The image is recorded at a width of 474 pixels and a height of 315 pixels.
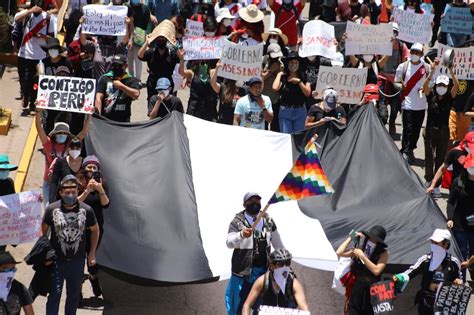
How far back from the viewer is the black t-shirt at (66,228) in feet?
46.9

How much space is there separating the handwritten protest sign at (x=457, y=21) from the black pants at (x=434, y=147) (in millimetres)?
3547

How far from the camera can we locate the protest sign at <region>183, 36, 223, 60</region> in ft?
65.4

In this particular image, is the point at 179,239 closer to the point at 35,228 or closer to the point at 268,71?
the point at 35,228

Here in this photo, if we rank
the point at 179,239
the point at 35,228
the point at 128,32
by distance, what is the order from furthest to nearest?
the point at 128,32, the point at 179,239, the point at 35,228

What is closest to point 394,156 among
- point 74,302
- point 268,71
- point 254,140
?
point 254,140

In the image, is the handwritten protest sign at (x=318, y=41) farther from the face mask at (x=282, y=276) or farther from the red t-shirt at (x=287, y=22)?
the face mask at (x=282, y=276)

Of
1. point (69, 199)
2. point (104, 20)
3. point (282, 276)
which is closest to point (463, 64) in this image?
point (104, 20)

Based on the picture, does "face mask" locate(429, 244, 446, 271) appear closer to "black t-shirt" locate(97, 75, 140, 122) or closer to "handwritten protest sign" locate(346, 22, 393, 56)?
"black t-shirt" locate(97, 75, 140, 122)

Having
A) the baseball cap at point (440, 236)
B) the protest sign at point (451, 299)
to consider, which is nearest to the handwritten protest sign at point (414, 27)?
the baseball cap at point (440, 236)

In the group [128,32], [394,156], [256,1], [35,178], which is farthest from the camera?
[256,1]

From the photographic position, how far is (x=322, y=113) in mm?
17969

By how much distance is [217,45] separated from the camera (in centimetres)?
2011

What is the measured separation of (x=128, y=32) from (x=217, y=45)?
2257 mm

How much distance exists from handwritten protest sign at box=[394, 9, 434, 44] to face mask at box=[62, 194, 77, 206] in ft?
28.1
